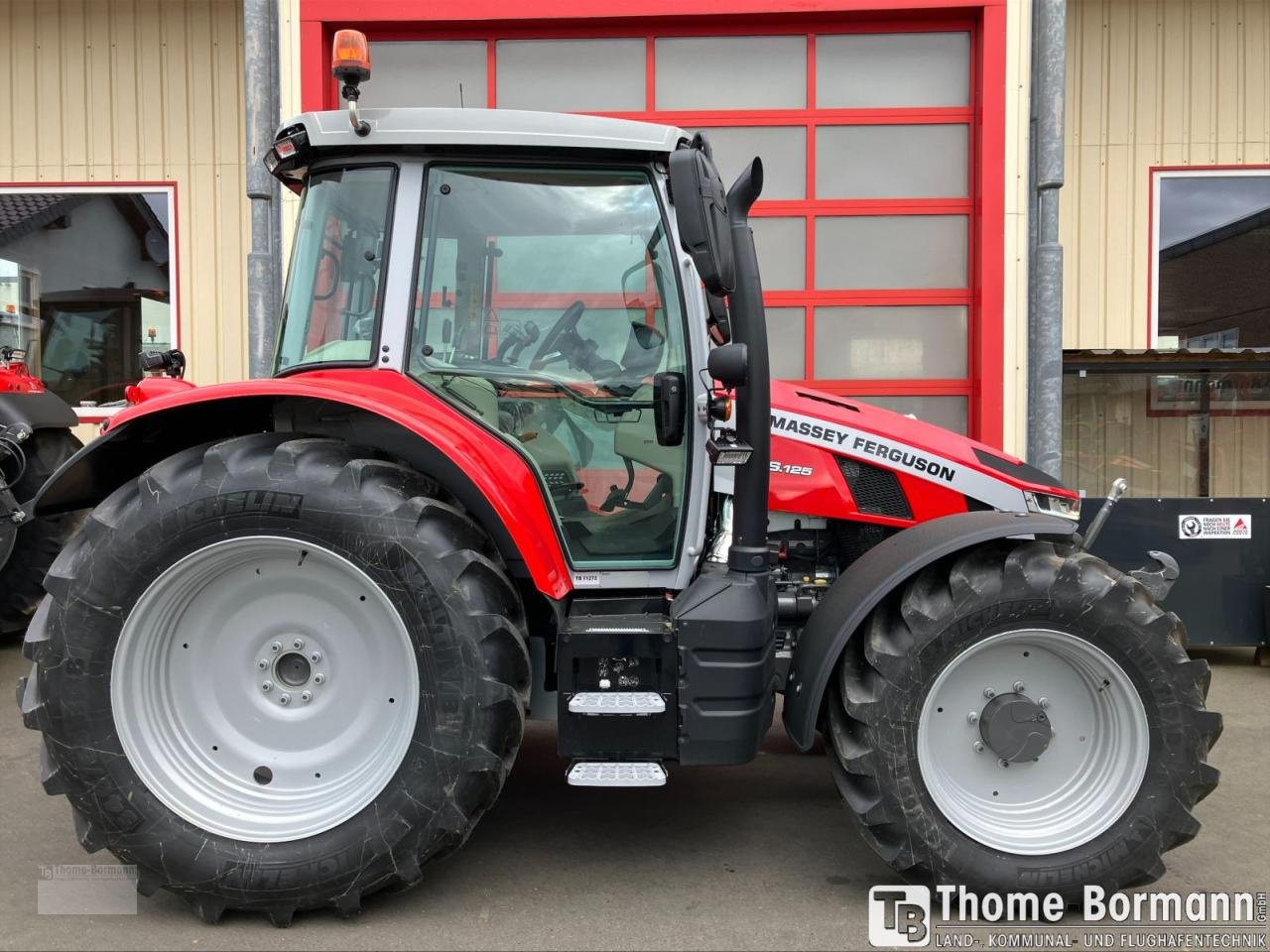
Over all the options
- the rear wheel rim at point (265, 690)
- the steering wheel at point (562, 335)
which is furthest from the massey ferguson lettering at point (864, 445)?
the rear wheel rim at point (265, 690)

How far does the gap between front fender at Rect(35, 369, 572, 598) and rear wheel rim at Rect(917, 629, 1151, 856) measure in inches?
47.7

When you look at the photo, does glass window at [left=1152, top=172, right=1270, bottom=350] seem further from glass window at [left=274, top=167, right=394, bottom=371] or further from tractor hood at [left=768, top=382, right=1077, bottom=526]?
glass window at [left=274, top=167, right=394, bottom=371]

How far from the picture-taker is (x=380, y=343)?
2.77 m

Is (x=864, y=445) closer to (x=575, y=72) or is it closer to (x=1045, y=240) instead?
(x=1045, y=240)

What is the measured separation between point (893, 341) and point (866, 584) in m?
4.01

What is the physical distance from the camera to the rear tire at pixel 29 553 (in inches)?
212

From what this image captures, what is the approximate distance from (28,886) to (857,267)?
5537 millimetres

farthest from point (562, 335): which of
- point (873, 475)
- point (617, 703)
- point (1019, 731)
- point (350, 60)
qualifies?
point (1019, 731)

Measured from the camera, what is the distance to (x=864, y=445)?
3.29 meters

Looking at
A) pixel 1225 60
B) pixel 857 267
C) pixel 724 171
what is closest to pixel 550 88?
pixel 724 171

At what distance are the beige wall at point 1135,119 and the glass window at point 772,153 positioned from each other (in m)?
2.22

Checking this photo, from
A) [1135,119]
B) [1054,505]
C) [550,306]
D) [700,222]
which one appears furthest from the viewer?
[1135,119]

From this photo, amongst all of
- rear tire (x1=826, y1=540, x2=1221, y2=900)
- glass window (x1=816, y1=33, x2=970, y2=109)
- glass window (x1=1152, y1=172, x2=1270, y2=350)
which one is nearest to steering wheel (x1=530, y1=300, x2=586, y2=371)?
rear tire (x1=826, y1=540, x2=1221, y2=900)

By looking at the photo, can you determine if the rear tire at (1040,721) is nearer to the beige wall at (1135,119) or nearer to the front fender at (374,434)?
the front fender at (374,434)
